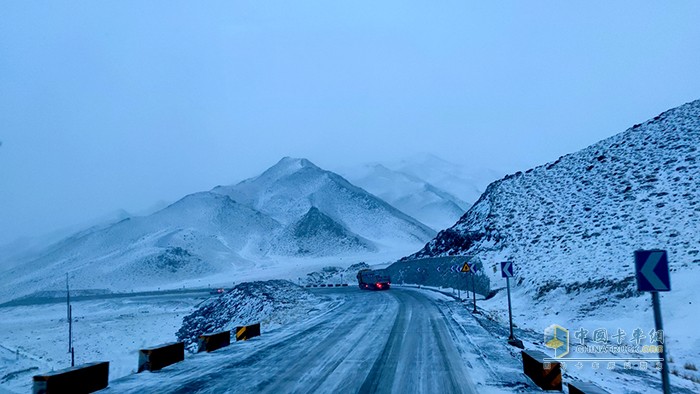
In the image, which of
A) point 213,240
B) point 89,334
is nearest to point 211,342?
point 89,334

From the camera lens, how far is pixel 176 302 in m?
61.4

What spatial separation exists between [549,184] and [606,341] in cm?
3538

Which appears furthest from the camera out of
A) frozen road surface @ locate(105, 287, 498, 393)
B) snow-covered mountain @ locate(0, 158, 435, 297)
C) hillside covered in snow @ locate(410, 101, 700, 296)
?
snow-covered mountain @ locate(0, 158, 435, 297)

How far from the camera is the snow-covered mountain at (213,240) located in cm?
12838

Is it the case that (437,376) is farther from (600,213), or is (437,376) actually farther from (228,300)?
(228,300)

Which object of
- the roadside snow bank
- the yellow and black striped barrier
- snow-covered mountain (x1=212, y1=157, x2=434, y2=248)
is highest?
snow-covered mountain (x1=212, y1=157, x2=434, y2=248)

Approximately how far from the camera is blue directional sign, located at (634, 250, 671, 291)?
25.1 feet

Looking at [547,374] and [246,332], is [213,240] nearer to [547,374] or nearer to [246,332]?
[246,332]

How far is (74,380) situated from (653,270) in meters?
11.3

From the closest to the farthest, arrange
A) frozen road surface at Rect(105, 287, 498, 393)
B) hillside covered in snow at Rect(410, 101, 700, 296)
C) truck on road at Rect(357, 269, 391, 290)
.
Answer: frozen road surface at Rect(105, 287, 498, 393), hillside covered in snow at Rect(410, 101, 700, 296), truck on road at Rect(357, 269, 391, 290)

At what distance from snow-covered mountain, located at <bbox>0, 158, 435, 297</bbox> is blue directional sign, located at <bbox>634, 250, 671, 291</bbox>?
118920 mm

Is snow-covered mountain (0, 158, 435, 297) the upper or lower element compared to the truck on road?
upper

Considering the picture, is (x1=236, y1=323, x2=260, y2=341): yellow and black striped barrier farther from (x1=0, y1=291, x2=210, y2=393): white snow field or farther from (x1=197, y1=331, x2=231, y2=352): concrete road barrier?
(x1=0, y1=291, x2=210, y2=393): white snow field

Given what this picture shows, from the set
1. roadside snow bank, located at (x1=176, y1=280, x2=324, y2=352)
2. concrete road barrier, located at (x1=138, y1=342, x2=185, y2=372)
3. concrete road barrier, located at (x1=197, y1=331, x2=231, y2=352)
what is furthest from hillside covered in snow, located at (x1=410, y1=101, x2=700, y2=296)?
concrete road barrier, located at (x1=138, y1=342, x2=185, y2=372)
